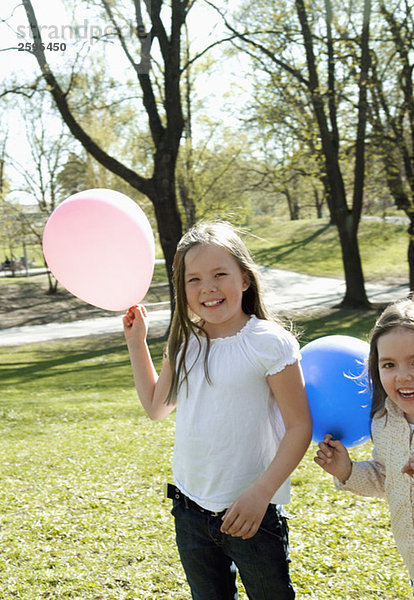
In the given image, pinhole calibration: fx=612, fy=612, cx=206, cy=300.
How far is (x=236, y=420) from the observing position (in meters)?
1.81

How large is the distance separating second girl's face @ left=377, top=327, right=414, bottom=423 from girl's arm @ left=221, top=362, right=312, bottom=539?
0.24m

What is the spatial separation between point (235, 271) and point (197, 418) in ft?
1.54

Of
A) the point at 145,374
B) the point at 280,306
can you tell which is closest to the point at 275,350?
the point at 145,374

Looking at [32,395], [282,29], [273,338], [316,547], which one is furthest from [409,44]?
[273,338]

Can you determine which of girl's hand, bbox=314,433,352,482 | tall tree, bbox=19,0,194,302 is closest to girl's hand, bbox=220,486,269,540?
girl's hand, bbox=314,433,352,482

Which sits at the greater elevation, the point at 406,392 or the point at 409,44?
the point at 409,44

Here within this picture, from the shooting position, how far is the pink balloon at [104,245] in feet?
7.54

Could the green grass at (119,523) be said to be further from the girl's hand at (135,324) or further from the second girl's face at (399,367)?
the second girl's face at (399,367)

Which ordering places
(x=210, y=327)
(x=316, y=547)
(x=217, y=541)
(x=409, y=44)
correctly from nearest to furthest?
(x=217, y=541), (x=210, y=327), (x=316, y=547), (x=409, y=44)

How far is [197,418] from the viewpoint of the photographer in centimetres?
188

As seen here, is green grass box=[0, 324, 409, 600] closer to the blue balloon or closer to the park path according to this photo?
the blue balloon

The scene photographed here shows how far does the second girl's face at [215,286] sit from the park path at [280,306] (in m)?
13.7

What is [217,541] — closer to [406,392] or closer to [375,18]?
A: [406,392]

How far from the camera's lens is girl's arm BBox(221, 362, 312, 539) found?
170 cm
